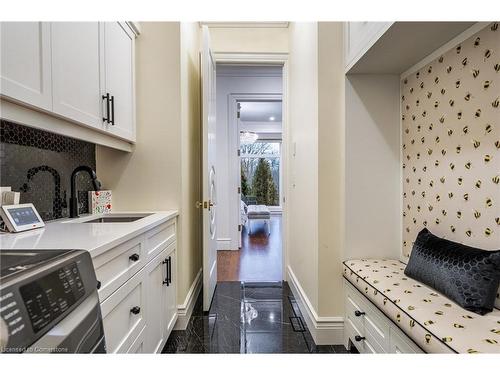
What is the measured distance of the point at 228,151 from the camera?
4.34 m

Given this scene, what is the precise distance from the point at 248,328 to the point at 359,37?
2.10 m

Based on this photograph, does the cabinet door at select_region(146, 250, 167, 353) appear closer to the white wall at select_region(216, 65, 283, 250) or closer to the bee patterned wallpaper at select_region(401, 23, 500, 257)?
the bee patterned wallpaper at select_region(401, 23, 500, 257)

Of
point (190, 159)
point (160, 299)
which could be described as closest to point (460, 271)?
point (160, 299)

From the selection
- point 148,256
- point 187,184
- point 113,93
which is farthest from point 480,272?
point 113,93

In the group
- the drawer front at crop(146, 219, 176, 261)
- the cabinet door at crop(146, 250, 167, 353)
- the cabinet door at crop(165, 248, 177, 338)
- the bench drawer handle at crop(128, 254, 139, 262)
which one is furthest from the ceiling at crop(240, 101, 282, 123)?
the bench drawer handle at crop(128, 254, 139, 262)

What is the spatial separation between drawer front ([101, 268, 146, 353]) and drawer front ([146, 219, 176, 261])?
6.1 inches

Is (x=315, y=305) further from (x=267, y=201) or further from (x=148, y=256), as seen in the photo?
(x=267, y=201)

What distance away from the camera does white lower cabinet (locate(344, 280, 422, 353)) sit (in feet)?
4.05

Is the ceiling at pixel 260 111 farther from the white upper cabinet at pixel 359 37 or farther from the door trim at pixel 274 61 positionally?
the white upper cabinet at pixel 359 37

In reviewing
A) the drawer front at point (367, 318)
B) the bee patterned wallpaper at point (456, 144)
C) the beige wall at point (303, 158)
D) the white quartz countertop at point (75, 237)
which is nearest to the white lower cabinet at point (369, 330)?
the drawer front at point (367, 318)

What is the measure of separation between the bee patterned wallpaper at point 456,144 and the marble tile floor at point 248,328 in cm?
99

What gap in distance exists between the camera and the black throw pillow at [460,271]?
1.08 meters

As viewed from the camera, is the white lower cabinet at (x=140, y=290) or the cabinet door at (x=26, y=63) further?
the white lower cabinet at (x=140, y=290)
